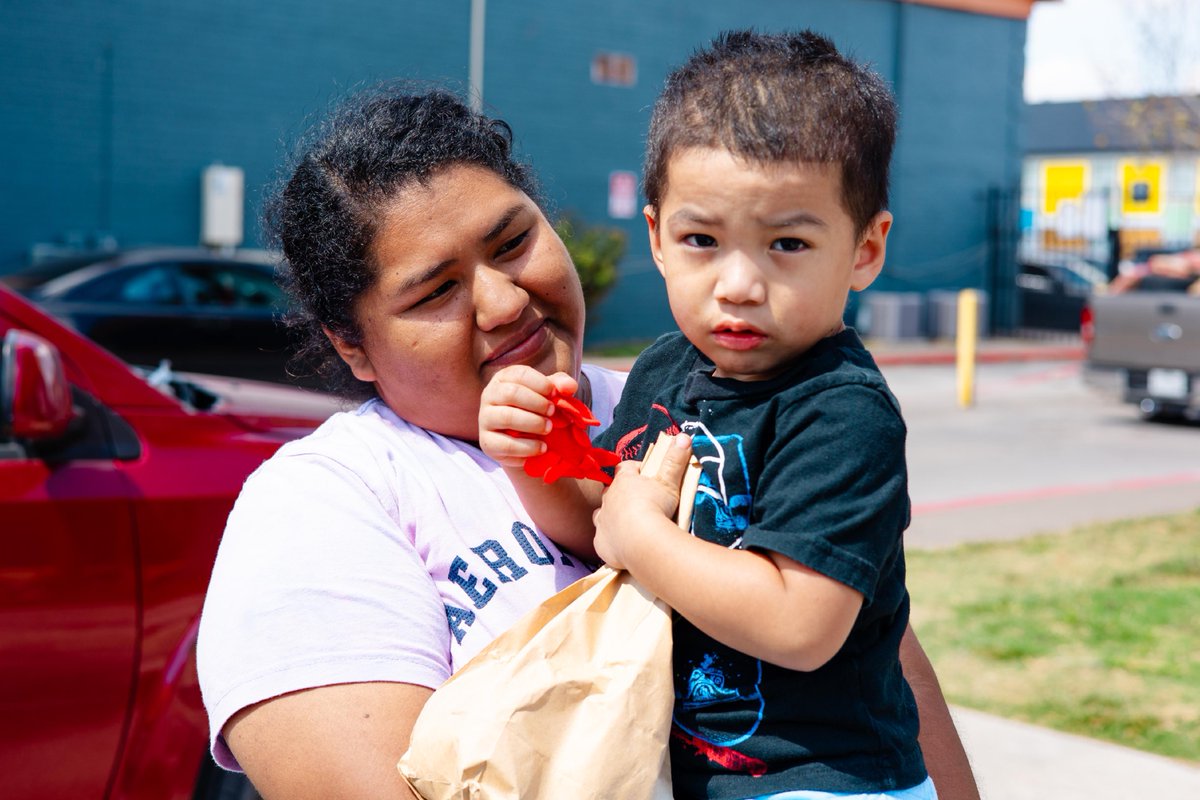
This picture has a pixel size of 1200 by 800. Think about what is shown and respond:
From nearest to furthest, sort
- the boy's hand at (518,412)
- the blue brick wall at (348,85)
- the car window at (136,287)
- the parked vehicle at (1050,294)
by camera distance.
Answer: the boy's hand at (518,412), the car window at (136,287), the blue brick wall at (348,85), the parked vehicle at (1050,294)

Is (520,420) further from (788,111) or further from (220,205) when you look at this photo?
(220,205)

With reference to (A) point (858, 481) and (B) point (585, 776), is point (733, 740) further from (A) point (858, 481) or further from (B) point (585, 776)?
(A) point (858, 481)

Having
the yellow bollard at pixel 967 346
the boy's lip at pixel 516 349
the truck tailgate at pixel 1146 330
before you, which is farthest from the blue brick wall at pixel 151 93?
the boy's lip at pixel 516 349

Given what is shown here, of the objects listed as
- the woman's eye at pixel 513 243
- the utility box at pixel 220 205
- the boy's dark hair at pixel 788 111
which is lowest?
the woman's eye at pixel 513 243

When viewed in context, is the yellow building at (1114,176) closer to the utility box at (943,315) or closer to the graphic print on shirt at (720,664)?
the utility box at (943,315)

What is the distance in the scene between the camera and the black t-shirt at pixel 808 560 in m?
1.66

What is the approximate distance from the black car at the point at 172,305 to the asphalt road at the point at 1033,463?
204 inches

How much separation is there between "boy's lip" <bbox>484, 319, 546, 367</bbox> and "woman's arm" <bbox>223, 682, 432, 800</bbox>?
0.54 metres

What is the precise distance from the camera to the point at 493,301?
2051 millimetres

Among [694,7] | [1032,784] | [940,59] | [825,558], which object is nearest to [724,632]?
[825,558]

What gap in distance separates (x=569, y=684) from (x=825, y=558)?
33cm

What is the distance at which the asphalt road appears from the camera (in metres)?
9.50

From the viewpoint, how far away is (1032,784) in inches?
182

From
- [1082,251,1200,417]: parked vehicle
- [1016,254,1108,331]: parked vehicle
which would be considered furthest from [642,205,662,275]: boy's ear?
[1016,254,1108,331]: parked vehicle
